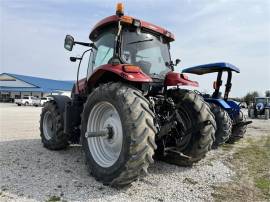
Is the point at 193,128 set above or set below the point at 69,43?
→ below

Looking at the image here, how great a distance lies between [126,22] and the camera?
203 inches

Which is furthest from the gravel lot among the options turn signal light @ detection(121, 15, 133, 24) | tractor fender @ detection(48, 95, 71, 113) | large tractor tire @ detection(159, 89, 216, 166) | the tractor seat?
turn signal light @ detection(121, 15, 133, 24)

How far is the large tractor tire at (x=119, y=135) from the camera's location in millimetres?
4129

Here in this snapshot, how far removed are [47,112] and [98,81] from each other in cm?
243

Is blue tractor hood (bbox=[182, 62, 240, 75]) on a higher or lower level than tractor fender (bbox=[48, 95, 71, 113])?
higher

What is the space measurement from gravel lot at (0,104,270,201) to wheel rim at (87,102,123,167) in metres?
0.38

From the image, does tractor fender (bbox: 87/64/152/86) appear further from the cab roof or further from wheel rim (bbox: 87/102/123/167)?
the cab roof

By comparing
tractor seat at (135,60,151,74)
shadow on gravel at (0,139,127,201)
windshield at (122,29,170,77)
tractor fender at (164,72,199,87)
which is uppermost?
windshield at (122,29,170,77)

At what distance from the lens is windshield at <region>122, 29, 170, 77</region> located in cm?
534

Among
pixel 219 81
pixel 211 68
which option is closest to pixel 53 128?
pixel 211 68

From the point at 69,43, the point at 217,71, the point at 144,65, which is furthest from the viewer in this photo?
the point at 217,71

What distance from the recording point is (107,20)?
17.9ft

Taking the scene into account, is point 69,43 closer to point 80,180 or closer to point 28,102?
point 80,180

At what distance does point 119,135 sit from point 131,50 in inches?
57.6
